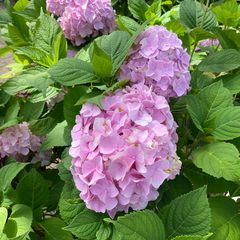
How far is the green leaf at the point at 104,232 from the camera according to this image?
862 millimetres

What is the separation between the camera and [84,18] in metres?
1.33

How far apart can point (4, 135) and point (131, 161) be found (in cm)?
47

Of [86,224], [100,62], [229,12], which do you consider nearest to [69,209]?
[86,224]

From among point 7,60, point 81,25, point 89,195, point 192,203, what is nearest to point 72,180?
point 89,195

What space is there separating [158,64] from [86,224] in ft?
1.11

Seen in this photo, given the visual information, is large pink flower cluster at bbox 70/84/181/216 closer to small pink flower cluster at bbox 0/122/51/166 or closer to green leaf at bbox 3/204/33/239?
green leaf at bbox 3/204/33/239

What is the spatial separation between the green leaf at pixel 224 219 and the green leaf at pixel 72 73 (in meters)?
0.35

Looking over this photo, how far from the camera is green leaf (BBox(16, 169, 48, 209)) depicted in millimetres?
1116

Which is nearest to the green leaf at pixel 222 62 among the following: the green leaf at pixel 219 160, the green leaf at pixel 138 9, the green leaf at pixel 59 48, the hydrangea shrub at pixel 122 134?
the hydrangea shrub at pixel 122 134

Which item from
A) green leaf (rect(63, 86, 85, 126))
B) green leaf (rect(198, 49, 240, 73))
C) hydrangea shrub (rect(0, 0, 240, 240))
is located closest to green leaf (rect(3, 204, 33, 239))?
hydrangea shrub (rect(0, 0, 240, 240))

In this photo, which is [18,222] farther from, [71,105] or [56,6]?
[56,6]

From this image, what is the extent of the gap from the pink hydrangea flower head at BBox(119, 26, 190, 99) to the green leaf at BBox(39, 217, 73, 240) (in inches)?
13.9

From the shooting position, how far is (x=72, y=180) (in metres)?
0.97

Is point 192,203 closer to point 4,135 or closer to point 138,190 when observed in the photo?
point 138,190
